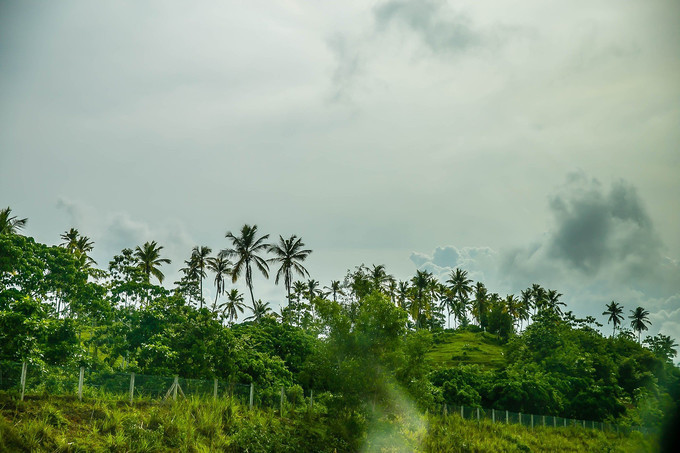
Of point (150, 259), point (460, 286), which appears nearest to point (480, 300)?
point (460, 286)

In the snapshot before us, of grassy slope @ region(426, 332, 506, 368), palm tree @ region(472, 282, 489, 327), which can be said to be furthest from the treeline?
palm tree @ region(472, 282, 489, 327)

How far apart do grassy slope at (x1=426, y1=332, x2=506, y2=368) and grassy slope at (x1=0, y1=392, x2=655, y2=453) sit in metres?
39.0

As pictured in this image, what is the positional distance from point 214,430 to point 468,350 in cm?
6774

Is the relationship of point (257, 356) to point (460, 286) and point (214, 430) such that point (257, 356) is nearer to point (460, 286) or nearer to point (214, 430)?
point (214, 430)

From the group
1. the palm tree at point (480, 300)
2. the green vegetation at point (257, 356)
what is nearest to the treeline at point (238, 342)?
the green vegetation at point (257, 356)

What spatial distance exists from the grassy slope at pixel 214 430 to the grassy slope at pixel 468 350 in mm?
39023

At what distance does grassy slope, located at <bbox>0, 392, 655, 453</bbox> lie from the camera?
63.0 feet

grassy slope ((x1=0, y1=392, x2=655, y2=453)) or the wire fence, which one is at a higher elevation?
the wire fence

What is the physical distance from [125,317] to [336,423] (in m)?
13.6

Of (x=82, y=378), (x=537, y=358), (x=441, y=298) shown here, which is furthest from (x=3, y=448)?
(x=441, y=298)

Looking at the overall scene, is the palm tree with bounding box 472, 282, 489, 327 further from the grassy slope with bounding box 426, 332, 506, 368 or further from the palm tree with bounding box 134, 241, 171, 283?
the palm tree with bounding box 134, 241, 171, 283

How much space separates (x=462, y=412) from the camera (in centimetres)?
4094

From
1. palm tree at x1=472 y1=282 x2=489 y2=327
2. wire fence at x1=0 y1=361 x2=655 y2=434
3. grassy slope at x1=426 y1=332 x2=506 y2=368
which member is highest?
palm tree at x1=472 y1=282 x2=489 y2=327

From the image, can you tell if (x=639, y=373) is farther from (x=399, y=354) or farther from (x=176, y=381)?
(x=176, y=381)
